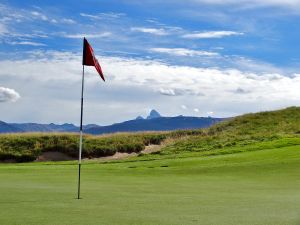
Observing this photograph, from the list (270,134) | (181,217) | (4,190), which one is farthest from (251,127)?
(181,217)

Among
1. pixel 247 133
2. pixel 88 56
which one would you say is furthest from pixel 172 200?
pixel 247 133

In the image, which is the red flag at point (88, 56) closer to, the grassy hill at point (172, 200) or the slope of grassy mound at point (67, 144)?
the grassy hill at point (172, 200)

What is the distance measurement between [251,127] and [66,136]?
23.2m

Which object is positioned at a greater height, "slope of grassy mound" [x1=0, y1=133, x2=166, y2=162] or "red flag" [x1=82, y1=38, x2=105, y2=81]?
"red flag" [x1=82, y1=38, x2=105, y2=81]

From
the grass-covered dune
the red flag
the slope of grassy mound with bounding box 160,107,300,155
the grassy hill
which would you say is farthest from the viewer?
the grass-covered dune

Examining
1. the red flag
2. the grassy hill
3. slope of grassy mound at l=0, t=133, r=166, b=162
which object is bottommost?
the grassy hill

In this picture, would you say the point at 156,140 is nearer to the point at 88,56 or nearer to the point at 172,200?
the point at 88,56

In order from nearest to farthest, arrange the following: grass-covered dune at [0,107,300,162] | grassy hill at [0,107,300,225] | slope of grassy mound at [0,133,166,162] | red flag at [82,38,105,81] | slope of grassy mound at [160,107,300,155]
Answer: grassy hill at [0,107,300,225], red flag at [82,38,105,81], slope of grassy mound at [160,107,300,155], grass-covered dune at [0,107,300,162], slope of grassy mound at [0,133,166,162]

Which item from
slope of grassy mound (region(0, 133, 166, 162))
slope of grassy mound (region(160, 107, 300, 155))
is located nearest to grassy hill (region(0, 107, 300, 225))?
slope of grassy mound (region(160, 107, 300, 155))

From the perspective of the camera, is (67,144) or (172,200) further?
(67,144)

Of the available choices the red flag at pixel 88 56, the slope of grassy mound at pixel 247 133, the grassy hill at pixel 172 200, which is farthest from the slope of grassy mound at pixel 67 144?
the red flag at pixel 88 56

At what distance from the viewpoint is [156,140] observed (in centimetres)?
6619

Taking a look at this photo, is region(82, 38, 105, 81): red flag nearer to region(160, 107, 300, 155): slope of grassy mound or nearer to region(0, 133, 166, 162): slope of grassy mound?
region(160, 107, 300, 155): slope of grassy mound

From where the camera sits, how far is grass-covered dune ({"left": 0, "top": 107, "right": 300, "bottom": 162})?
57750 mm
